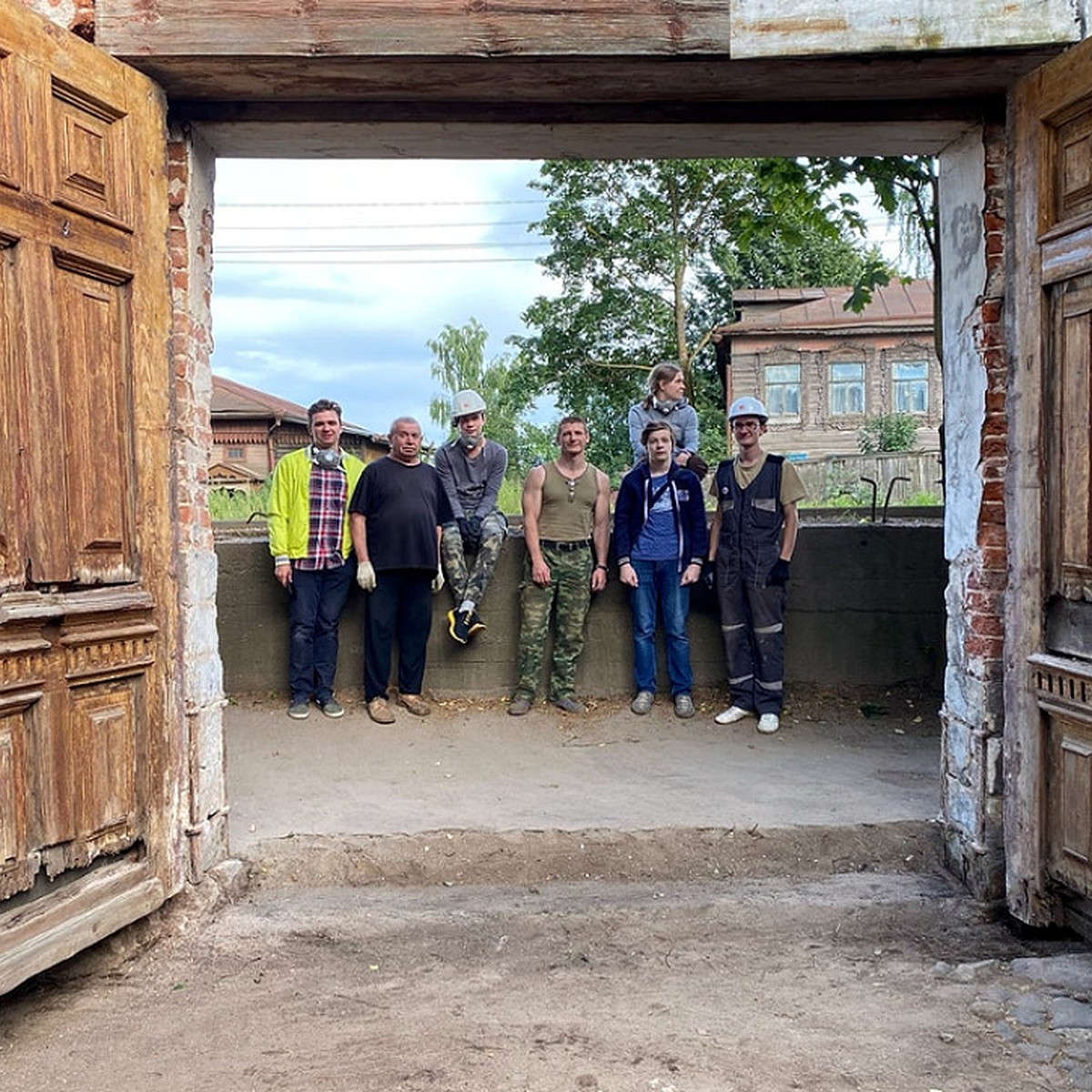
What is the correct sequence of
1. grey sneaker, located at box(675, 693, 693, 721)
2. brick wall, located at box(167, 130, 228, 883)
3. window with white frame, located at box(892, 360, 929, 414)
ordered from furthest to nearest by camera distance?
window with white frame, located at box(892, 360, 929, 414) < grey sneaker, located at box(675, 693, 693, 721) < brick wall, located at box(167, 130, 228, 883)

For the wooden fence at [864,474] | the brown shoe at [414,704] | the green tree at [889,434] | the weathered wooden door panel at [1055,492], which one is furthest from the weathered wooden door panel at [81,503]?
the green tree at [889,434]

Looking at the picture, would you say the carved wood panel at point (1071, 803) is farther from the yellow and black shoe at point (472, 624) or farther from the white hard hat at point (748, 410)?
the yellow and black shoe at point (472, 624)

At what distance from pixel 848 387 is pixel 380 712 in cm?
2480

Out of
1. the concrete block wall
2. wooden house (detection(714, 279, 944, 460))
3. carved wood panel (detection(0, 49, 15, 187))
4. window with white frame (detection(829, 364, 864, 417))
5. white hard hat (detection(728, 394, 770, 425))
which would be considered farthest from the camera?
window with white frame (detection(829, 364, 864, 417))

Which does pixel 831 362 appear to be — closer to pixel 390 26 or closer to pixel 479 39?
pixel 479 39

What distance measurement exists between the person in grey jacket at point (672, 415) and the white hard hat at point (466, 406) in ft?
3.43

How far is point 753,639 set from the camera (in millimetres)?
6605

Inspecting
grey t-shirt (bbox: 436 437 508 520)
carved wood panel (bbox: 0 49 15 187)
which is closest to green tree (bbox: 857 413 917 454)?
grey t-shirt (bbox: 436 437 508 520)

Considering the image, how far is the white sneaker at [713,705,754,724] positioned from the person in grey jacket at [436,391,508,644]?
1.69 m

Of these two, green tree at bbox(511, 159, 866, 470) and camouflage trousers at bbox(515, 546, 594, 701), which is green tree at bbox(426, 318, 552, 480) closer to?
green tree at bbox(511, 159, 866, 470)

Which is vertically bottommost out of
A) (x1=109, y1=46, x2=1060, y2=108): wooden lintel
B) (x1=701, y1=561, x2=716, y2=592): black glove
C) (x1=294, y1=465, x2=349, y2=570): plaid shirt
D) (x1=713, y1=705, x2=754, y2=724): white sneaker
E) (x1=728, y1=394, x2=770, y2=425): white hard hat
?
(x1=713, y1=705, x2=754, y2=724): white sneaker

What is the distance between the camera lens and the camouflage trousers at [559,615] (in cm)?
682

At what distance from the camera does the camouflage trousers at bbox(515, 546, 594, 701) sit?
22.4 ft

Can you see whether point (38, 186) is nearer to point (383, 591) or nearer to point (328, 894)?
point (328, 894)
